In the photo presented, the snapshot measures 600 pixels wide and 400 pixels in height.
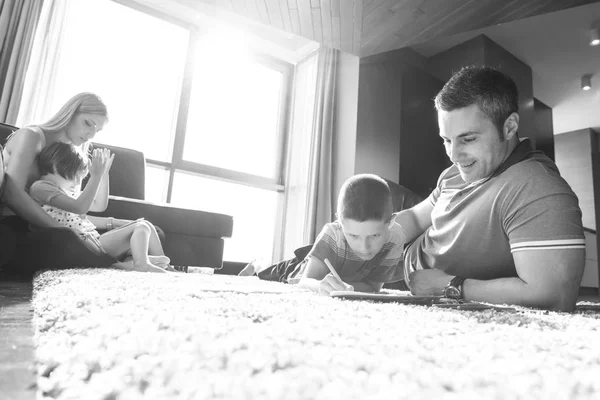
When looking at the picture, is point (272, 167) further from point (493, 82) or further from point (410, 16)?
point (493, 82)

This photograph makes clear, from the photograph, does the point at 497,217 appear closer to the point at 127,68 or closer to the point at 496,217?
the point at 496,217

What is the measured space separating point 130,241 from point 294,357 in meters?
1.60

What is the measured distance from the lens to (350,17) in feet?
8.71

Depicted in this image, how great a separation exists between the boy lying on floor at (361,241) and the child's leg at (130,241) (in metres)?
0.83

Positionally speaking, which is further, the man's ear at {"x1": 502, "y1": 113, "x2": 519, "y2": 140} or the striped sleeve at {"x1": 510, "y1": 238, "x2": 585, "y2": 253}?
the man's ear at {"x1": 502, "y1": 113, "x2": 519, "y2": 140}

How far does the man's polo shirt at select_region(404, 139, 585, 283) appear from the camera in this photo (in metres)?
0.78

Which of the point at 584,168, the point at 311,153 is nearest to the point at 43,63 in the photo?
the point at 311,153

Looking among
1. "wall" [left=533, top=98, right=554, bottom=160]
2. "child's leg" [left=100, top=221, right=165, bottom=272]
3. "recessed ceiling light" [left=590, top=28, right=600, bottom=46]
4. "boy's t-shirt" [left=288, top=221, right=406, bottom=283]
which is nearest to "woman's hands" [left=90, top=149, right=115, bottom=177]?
"child's leg" [left=100, top=221, right=165, bottom=272]

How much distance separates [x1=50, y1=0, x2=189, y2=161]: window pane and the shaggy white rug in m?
3.24

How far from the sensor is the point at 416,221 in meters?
1.31

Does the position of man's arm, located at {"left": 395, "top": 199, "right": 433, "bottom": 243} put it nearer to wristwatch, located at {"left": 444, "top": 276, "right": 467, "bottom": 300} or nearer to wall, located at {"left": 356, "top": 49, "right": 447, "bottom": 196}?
wristwatch, located at {"left": 444, "top": 276, "right": 467, "bottom": 300}

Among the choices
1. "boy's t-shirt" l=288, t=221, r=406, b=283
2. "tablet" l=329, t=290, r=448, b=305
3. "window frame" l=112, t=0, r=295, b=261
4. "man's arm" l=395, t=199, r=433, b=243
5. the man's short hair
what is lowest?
"tablet" l=329, t=290, r=448, b=305

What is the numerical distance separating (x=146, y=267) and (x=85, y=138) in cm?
64

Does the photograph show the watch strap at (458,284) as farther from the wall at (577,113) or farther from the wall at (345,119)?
the wall at (577,113)
